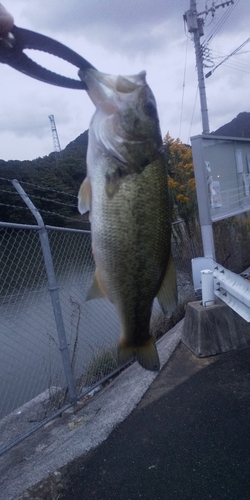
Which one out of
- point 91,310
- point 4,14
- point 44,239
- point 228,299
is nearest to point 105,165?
point 4,14

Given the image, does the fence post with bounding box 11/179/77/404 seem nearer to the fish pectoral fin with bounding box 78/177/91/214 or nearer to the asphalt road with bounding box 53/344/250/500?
the asphalt road with bounding box 53/344/250/500

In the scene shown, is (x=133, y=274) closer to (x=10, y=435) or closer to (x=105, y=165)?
(x=105, y=165)

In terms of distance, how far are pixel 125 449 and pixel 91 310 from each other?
314cm

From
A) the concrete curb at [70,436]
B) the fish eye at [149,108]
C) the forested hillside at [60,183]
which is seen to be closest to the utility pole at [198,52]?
the forested hillside at [60,183]

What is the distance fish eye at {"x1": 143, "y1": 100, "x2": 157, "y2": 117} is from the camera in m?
1.47

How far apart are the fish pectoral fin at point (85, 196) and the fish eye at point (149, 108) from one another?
0.29 meters

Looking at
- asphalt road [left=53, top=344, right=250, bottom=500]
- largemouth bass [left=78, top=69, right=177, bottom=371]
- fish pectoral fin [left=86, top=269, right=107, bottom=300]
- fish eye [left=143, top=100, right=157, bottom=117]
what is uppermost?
fish eye [left=143, top=100, right=157, bottom=117]

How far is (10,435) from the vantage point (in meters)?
4.65

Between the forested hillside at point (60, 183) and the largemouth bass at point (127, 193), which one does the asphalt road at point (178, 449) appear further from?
the largemouth bass at point (127, 193)

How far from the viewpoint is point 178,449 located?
12.3 feet

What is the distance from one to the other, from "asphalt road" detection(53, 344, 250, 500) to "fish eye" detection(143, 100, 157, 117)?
2796 mm

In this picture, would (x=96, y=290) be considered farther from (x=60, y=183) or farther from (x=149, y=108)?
(x=60, y=183)

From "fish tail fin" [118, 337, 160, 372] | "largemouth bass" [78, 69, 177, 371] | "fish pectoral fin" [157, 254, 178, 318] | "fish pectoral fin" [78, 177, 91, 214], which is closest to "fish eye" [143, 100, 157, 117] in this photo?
"largemouth bass" [78, 69, 177, 371]

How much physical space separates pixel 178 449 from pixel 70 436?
1.07 meters
